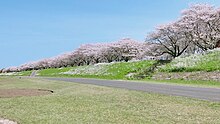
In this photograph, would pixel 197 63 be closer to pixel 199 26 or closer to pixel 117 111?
pixel 199 26

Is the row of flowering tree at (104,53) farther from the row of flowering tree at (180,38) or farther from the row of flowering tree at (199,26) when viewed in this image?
the row of flowering tree at (199,26)

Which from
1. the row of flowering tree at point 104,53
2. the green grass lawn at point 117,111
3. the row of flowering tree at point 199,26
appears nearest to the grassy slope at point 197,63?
the row of flowering tree at point 199,26

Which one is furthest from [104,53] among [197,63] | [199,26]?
[197,63]

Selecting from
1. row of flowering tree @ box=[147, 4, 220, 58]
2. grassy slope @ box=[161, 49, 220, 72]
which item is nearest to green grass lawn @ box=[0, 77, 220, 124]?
grassy slope @ box=[161, 49, 220, 72]

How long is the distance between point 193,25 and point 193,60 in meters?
10.4

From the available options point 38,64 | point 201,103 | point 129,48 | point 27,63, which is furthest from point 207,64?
point 27,63

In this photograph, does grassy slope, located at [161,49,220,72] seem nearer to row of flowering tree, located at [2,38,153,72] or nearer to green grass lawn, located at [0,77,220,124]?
green grass lawn, located at [0,77,220,124]

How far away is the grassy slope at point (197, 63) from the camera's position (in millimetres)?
34469

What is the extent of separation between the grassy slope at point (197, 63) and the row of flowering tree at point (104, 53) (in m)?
21.7

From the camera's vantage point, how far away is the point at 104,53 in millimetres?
84250

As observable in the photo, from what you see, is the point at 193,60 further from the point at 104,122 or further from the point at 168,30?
the point at 104,122

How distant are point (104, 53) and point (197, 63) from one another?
158 ft

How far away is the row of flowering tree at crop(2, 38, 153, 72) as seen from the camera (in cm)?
7850

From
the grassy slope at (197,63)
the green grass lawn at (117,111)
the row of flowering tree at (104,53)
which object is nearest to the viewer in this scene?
the green grass lawn at (117,111)
